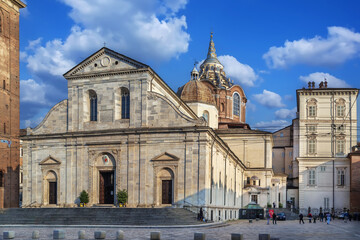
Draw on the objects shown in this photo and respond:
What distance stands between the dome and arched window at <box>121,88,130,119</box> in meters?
20.5

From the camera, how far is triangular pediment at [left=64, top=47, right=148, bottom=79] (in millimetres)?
40906

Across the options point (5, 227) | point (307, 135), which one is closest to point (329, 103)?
point (307, 135)

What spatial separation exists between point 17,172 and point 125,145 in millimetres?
14967

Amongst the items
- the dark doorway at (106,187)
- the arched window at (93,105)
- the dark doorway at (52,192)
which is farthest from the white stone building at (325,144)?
the dark doorway at (52,192)

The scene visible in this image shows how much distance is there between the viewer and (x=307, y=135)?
219 feet

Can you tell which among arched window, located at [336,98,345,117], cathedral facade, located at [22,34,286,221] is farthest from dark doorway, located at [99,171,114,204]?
arched window, located at [336,98,345,117]

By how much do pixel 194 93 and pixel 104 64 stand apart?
72.5ft

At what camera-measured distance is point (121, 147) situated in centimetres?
4012

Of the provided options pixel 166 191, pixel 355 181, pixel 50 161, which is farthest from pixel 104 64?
pixel 355 181

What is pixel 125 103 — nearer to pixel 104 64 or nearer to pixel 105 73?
pixel 105 73

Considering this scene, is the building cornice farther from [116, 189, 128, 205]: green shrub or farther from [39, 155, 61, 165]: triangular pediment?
[116, 189, 128, 205]: green shrub

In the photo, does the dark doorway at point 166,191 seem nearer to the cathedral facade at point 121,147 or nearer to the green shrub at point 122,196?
the cathedral facade at point 121,147

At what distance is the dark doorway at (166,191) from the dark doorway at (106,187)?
494cm

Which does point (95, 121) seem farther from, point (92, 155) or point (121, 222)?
point (121, 222)
